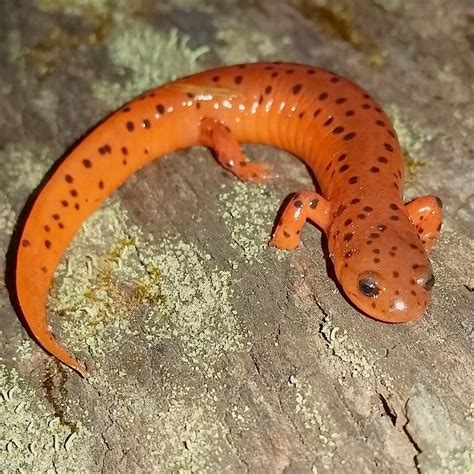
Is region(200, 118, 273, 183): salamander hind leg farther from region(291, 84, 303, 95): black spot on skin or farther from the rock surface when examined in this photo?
region(291, 84, 303, 95): black spot on skin

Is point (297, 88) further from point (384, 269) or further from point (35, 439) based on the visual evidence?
point (35, 439)

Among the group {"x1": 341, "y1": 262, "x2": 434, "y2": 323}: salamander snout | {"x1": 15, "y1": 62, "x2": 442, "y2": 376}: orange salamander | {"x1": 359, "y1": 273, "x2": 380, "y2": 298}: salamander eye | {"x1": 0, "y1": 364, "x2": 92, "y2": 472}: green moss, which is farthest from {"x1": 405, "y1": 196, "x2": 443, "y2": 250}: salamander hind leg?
{"x1": 0, "y1": 364, "x2": 92, "y2": 472}: green moss

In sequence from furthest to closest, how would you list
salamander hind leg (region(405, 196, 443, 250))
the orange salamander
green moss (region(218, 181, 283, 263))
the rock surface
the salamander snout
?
1. green moss (region(218, 181, 283, 263))
2. salamander hind leg (region(405, 196, 443, 250))
3. the orange salamander
4. the salamander snout
5. the rock surface

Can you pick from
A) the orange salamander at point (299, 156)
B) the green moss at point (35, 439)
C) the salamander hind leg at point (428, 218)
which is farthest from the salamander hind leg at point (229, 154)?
the green moss at point (35, 439)

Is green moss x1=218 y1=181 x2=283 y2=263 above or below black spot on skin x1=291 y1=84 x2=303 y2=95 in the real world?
below

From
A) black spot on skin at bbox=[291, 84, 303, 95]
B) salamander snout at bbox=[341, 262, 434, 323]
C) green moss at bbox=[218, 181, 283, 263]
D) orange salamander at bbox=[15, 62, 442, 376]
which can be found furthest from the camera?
black spot on skin at bbox=[291, 84, 303, 95]

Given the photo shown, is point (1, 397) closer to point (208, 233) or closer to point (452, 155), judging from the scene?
point (208, 233)

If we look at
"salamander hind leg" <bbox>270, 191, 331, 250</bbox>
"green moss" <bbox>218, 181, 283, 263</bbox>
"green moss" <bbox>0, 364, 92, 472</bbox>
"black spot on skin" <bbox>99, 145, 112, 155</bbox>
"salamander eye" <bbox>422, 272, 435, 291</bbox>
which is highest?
"salamander eye" <bbox>422, 272, 435, 291</bbox>
